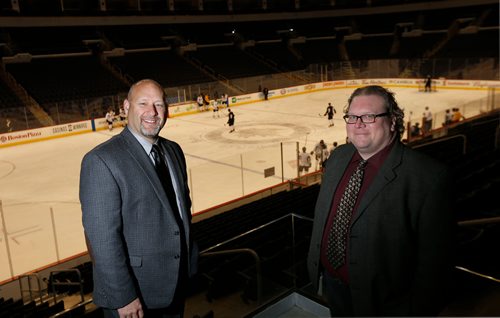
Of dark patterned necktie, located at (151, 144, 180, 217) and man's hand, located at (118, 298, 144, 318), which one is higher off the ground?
dark patterned necktie, located at (151, 144, 180, 217)

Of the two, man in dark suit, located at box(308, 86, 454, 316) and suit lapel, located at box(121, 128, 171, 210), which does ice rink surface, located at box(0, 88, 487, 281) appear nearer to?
suit lapel, located at box(121, 128, 171, 210)

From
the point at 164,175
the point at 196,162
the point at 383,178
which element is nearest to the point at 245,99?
the point at 196,162

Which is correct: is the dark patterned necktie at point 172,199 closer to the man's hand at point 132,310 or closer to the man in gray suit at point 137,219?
the man in gray suit at point 137,219

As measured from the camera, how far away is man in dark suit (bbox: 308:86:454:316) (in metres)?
2.16

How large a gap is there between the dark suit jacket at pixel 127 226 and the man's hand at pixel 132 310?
0.13 feet

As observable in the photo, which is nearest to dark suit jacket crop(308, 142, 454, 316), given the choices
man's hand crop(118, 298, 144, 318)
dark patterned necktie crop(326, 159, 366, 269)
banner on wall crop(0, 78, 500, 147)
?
dark patterned necktie crop(326, 159, 366, 269)

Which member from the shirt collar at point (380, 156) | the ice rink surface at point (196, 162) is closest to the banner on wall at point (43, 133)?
the ice rink surface at point (196, 162)

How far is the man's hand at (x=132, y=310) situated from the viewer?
2571 millimetres

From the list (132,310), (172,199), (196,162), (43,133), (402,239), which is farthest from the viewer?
(43,133)

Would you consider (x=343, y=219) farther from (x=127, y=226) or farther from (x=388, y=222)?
(x=127, y=226)

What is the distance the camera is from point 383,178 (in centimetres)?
227

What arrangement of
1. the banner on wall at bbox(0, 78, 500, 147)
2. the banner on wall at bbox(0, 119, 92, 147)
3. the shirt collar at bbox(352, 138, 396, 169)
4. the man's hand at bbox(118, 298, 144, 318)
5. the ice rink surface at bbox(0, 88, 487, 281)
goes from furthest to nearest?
the banner on wall at bbox(0, 78, 500, 147) < the banner on wall at bbox(0, 119, 92, 147) < the ice rink surface at bbox(0, 88, 487, 281) < the man's hand at bbox(118, 298, 144, 318) < the shirt collar at bbox(352, 138, 396, 169)

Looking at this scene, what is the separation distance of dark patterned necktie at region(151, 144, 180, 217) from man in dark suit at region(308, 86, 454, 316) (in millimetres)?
897

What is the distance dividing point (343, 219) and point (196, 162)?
13.9 m
